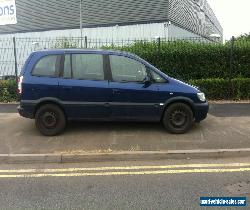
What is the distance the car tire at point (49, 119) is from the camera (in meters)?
7.99

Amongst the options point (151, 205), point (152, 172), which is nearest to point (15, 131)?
point (152, 172)

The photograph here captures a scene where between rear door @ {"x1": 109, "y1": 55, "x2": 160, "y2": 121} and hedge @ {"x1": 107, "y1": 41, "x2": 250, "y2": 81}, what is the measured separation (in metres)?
4.89

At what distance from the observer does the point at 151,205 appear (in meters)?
4.87

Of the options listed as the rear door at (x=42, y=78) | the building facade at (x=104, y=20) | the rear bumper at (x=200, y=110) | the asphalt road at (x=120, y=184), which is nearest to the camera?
the asphalt road at (x=120, y=184)

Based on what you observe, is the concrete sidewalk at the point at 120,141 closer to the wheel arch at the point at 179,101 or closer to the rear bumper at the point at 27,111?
the rear bumper at the point at 27,111

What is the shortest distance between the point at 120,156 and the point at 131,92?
1646 millimetres

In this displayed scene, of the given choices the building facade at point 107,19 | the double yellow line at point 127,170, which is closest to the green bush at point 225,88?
the double yellow line at point 127,170

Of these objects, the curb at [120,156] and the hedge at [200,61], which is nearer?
the curb at [120,156]

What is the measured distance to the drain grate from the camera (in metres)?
5.23

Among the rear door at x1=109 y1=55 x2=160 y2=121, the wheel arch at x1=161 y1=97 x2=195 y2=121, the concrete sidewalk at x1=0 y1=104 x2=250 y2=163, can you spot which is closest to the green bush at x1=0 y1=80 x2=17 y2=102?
the concrete sidewalk at x1=0 y1=104 x2=250 y2=163

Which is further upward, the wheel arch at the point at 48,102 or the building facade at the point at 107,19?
the building facade at the point at 107,19

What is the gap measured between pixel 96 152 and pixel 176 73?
6.68 metres

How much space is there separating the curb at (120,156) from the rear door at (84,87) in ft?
4.80

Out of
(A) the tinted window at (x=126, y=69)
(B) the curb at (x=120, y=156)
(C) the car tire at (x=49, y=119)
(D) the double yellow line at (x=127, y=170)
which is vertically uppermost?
(A) the tinted window at (x=126, y=69)
